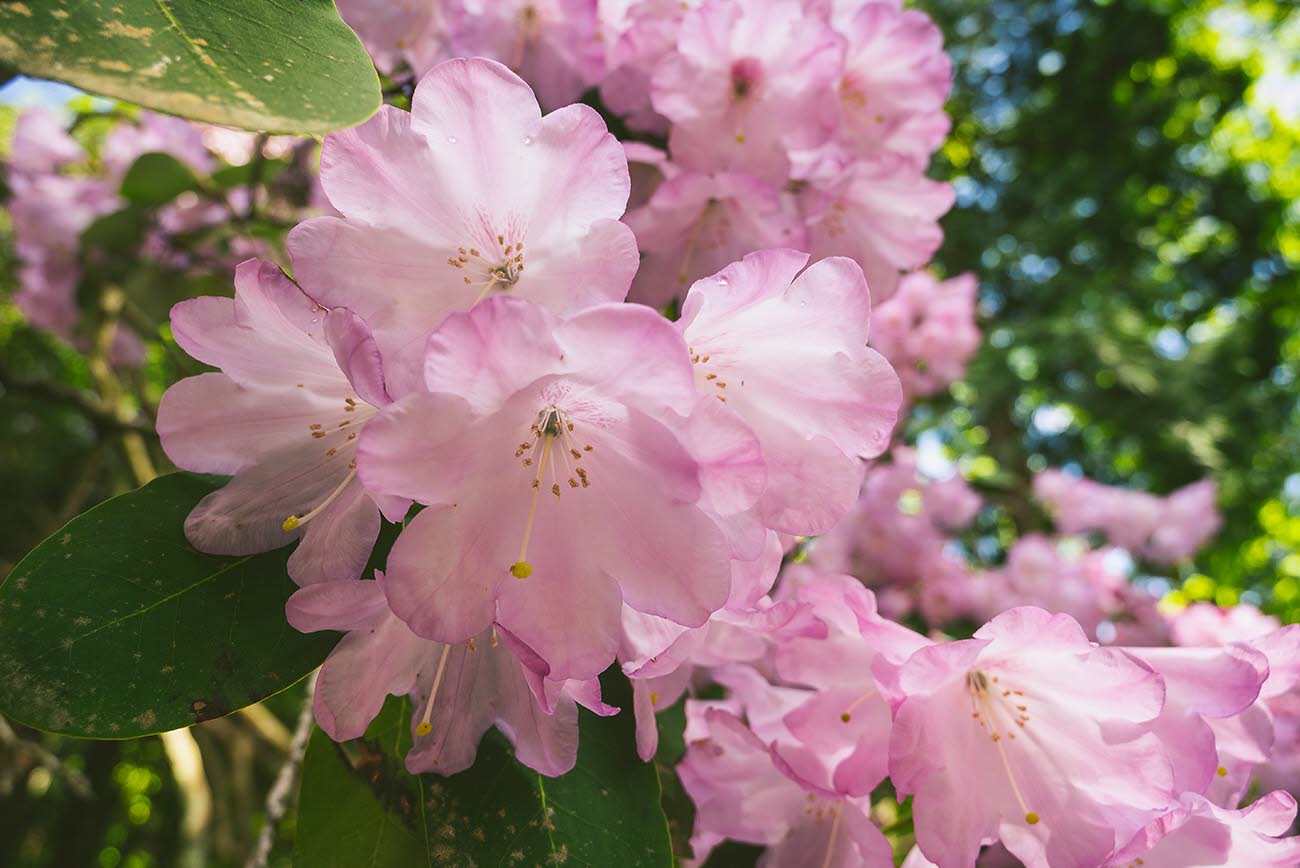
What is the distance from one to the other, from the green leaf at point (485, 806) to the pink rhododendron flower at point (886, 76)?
738 millimetres

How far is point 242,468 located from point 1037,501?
4.10 m

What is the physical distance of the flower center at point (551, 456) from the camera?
24.0 inches

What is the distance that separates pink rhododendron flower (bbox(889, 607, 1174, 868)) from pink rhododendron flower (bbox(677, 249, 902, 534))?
0.18 m

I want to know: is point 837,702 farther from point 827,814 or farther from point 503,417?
point 503,417

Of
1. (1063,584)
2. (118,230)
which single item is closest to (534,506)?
(118,230)

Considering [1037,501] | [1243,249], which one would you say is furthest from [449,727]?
[1243,249]

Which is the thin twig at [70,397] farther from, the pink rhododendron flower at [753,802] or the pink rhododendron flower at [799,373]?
the pink rhododendron flower at [799,373]

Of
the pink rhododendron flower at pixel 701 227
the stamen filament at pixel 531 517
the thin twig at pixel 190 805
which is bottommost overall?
the thin twig at pixel 190 805

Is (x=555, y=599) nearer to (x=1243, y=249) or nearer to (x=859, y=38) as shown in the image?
(x=859, y=38)

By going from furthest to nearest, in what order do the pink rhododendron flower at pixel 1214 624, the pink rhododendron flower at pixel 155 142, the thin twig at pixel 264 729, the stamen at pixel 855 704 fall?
the pink rhododendron flower at pixel 155 142 < the thin twig at pixel 264 729 < the pink rhododendron flower at pixel 1214 624 < the stamen at pixel 855 704

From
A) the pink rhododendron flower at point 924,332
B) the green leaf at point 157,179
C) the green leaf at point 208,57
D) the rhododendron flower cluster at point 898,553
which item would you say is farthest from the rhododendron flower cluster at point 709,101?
the rhododendron flower cluster at point 898,553

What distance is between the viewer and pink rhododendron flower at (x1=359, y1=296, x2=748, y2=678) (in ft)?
1.71

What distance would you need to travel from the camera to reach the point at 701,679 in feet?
3.88

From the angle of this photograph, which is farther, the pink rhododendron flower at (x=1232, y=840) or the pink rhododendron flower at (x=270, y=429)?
the pink rhododendron flower at (x=1232, y=840)
